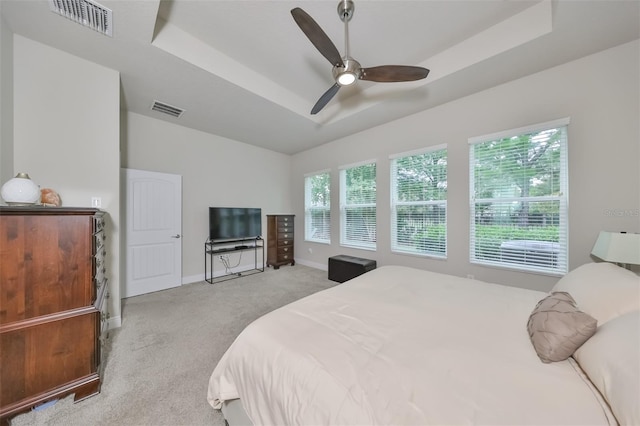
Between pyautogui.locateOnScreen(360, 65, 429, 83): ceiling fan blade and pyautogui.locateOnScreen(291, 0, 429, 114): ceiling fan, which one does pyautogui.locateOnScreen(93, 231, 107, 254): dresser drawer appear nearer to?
pyautogui.locateOnScreen(291, 0, 429, 114): ceiling fan

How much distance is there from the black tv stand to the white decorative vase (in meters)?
2.66

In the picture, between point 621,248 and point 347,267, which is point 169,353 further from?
point 621,248

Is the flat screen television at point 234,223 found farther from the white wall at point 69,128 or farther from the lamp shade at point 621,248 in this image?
the lamp shade at point 621,248

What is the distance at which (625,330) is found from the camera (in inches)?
33.5

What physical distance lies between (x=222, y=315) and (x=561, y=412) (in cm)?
298

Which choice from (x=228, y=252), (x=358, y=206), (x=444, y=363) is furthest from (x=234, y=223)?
(x=444, y=363)

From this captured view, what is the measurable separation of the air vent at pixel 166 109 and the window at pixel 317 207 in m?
2.84

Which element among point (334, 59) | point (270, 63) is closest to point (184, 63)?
point (270, 63)

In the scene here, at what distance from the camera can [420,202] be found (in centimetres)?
362

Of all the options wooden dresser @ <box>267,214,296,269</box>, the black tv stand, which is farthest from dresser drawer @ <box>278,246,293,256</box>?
the black tv stand

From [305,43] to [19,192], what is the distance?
2.79 m

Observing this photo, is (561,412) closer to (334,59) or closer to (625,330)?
(625,330)

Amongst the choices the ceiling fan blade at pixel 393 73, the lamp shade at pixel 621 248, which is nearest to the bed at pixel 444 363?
the lamp shade at pixel 621 248

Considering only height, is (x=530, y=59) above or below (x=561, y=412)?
above
